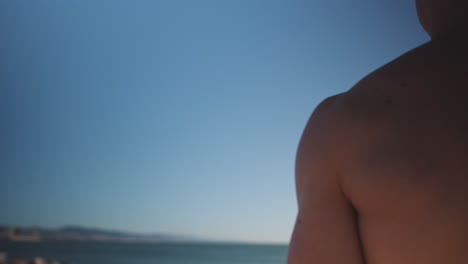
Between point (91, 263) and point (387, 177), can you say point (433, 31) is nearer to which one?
point (387, 177)

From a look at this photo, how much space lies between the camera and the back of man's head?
0.53 m

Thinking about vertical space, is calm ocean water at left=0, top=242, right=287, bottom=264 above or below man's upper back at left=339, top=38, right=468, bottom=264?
below

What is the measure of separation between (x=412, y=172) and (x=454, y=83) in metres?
0.13

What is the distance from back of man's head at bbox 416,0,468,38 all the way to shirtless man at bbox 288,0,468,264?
4 cm

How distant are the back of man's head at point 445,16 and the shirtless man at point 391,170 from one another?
0.14 ft

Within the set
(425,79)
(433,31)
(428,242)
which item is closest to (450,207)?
(428,242)

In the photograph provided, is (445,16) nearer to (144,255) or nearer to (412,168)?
(412,168)

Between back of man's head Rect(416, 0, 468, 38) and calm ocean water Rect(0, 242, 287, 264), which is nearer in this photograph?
back of man's head Rect(416, 0, 468, 38)

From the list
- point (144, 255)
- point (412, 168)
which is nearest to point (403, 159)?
point (412, 168)

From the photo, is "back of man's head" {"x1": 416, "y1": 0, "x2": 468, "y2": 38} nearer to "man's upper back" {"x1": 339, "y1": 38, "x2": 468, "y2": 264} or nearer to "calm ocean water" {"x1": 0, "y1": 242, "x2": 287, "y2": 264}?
"man's upper back" {"x1": 339, "y1": 38, "x2": 468, "y2": 264}

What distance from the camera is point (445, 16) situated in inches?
21.3

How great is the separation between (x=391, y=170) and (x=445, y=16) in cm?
25

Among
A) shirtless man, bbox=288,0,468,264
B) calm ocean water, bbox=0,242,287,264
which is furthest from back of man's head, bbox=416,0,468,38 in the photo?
calm ocean water, bbox=0,242,287,264

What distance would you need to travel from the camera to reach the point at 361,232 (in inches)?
18.3
